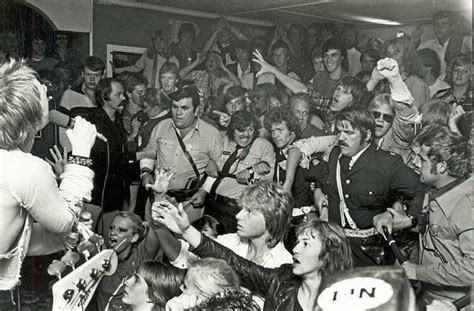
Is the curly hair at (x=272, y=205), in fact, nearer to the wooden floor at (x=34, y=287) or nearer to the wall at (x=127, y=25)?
the wall at (x=127, y=25)

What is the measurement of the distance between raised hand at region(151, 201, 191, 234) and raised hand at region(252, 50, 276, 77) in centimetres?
59

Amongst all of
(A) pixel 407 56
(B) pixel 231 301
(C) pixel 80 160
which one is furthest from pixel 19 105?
(A) pixel 407 56

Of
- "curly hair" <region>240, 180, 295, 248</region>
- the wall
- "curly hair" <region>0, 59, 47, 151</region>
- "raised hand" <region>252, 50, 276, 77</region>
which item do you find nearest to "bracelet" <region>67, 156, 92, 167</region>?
"curly hair" <region>0, 59, 47, 151</region>

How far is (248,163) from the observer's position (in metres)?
2.76

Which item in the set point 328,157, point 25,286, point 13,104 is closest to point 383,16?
point 328,157

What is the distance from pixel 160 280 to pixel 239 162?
0.53 meters

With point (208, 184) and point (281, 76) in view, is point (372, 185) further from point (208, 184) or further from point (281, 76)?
point (208, 184)

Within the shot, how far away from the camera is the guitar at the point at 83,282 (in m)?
2.88

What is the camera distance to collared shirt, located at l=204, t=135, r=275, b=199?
274 centimetres

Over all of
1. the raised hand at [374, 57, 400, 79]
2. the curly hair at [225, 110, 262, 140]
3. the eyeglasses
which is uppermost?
the raised hand at [374, 57, 400, 79]

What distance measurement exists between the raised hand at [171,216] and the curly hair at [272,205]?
227 mm

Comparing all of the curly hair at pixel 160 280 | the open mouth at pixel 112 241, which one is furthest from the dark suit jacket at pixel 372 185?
the open mouth at pixel 112 241

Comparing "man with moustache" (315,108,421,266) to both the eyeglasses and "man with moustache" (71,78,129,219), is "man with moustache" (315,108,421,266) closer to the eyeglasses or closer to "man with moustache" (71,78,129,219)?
the eyeglasses

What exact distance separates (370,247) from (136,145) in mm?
964
